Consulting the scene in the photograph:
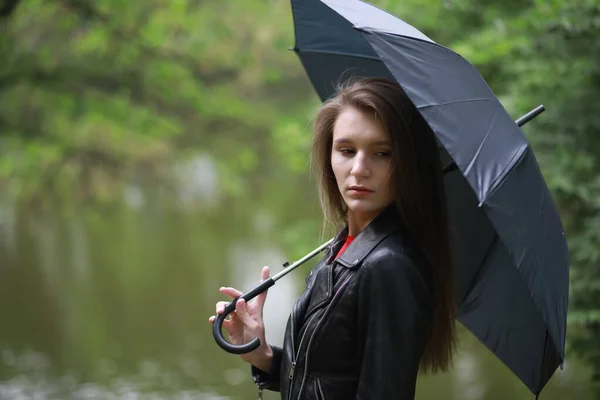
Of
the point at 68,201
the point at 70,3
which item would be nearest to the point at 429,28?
the point at 70,3

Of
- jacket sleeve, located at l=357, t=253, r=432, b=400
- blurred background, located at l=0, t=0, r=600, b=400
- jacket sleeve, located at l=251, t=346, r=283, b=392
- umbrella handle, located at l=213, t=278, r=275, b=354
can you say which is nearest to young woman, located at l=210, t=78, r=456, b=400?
jacket sleeve, located at l=357, t=253, r=432, b=400

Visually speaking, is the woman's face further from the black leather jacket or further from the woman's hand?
the woman's hand

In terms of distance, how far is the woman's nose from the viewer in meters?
2.19

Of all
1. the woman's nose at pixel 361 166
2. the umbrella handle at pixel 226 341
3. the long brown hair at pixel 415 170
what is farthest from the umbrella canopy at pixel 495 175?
the umbrella handle at pixel 226 341

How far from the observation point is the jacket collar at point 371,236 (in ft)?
6.99

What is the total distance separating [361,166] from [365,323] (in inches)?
15.8

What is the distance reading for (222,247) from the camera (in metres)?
17.4

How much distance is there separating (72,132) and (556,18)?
7287mm

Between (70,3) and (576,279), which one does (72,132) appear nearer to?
(70,3)

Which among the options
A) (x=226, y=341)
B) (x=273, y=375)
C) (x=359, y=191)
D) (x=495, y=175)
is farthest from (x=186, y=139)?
(x=495, y=175)

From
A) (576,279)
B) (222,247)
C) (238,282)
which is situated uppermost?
(222,247)

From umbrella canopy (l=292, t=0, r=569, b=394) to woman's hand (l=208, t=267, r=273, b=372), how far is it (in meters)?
0.71

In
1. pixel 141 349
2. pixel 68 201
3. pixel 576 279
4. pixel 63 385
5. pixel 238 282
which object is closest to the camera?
pixel 576 279

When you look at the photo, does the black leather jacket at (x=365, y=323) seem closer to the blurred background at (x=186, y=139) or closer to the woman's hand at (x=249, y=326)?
the woman's hand at (x=249, y=326)
